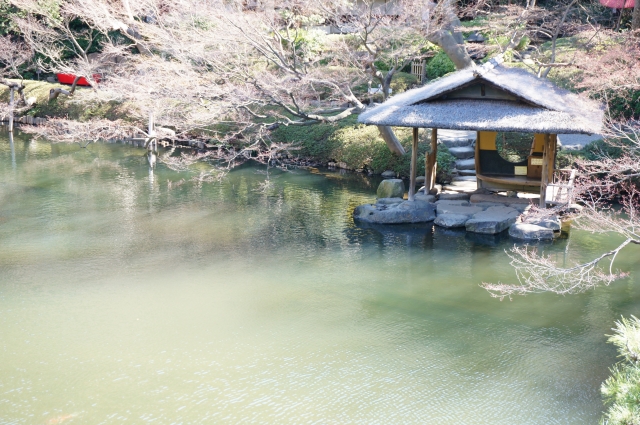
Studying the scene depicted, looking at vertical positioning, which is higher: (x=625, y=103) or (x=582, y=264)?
(x=625, y=103)

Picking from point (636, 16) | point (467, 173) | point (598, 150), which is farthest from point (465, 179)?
point (636, 16)

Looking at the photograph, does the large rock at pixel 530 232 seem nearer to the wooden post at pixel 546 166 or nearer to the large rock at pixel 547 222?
the large rock at pixel 547 222

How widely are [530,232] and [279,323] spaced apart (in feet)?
16.2

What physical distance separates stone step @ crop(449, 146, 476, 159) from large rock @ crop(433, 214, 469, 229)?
12.5 feet

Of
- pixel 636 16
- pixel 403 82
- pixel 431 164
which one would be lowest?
pixel 431 164

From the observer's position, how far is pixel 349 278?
8.70 m

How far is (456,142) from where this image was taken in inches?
600

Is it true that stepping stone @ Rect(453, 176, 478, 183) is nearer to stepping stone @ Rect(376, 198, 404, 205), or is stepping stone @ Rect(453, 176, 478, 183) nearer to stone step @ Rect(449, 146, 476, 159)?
stone step @ Rect(449, 146, 476, 159)

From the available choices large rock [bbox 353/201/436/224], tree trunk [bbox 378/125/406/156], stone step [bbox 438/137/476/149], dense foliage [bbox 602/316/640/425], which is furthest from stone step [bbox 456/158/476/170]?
dense foliage [bbox 602/316/640/425]

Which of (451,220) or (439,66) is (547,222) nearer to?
(451,220)

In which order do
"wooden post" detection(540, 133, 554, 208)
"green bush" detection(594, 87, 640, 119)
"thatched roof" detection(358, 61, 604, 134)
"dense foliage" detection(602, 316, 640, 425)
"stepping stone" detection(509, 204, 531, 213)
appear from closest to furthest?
"dense foliage" detection(602, 316, 640, 425) < "thatched roof" detection(358, 61, 604, 134) < "wooden post" detection(540, 133, 554, 208) < "stepping stone" detection(509, 204, 531, 213) < "green bush" detection(594, 87, 640, 119)

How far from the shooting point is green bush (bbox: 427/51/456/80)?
19.7 m

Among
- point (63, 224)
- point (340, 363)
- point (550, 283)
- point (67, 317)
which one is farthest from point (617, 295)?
point (63, 224)

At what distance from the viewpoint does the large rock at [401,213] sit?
37.1 ft
